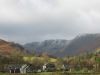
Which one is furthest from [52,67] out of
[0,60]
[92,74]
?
[92,74]

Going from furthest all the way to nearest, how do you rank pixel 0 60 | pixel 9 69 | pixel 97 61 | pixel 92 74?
1. pixel 0 60
2. pixel 97 61
3. pixel 9 69
4. pixel 92 74

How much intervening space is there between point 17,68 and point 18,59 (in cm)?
4542

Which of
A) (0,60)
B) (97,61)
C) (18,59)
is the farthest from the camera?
(18,59)

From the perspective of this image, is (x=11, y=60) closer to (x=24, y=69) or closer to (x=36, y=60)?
(x=36, y=60)

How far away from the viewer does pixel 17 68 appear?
146 metres

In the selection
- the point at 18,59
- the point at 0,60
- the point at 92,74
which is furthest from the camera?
the point at 18,59

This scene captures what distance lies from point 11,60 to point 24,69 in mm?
45516

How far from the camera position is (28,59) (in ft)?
655

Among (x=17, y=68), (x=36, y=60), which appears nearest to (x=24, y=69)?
(x=17, y=68)

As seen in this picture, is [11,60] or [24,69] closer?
[24,69]

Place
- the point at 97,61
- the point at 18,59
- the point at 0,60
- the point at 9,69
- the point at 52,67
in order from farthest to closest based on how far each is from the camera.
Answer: the point at 18,59
the point at 0,60
the point at 97,61
the point at 52,67
the point at 9,69

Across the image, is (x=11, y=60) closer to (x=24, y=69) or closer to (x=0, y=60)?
(x=0, y=60)

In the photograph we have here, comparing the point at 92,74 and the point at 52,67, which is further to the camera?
the point at 52,67

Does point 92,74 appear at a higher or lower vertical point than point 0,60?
lower
